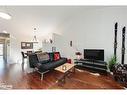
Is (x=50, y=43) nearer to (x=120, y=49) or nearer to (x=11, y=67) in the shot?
(x=11, y=67)

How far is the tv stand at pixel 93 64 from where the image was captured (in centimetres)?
239

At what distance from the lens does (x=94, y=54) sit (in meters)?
2.59

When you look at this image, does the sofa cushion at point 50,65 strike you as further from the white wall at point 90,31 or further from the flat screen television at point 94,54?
the flat screen television at point 94,54

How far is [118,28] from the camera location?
2.24 m

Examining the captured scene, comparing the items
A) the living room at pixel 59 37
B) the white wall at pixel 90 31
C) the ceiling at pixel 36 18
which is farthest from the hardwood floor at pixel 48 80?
the ceiling at pixel 36 18

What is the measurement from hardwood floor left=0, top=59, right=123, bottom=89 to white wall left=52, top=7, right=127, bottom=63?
445 mm

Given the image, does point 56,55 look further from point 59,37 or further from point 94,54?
point 94,54

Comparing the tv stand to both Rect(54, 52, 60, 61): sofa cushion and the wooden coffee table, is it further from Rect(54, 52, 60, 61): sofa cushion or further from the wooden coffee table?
Rect(54, 52, 60, 61): sofa cushion

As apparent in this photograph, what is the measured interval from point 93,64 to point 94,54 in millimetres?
217

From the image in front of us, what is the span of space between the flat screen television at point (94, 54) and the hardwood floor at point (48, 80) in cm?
32

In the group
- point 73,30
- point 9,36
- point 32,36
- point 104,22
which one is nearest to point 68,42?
point 73,30

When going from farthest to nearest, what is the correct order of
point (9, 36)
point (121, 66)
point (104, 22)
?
A: point (104, 22) < point (121, 66) < point (9, 36)
